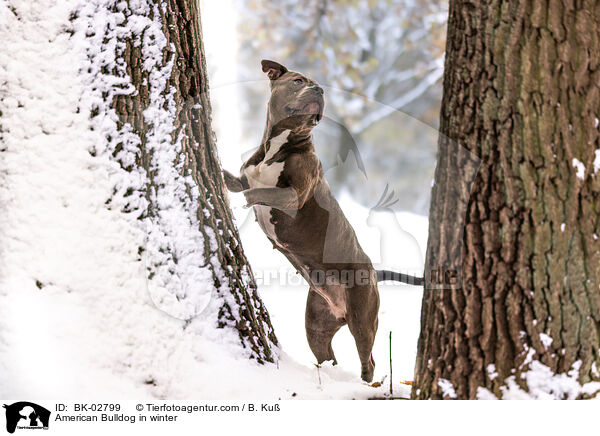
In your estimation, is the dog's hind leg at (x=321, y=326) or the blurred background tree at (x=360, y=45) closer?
the dog's hind leg at (x=321, y=326)

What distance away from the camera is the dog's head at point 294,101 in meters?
2.86

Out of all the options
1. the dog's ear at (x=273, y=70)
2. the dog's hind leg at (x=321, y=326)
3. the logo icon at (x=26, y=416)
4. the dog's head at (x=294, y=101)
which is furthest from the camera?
the dog's hind leg at (x=321, y=326)

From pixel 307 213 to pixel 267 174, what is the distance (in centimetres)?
28

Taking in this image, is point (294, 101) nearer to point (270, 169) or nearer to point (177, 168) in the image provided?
point (270, 169)

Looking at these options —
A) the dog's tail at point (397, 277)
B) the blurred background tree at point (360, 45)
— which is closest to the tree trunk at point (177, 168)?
the dog's tail at point (397, 277)

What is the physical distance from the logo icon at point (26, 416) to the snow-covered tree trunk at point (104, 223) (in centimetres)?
6

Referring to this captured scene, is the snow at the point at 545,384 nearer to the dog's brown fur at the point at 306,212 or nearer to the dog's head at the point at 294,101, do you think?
the dog's brown fur at the point at 306,212

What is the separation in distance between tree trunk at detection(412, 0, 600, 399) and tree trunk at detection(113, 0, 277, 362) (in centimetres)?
103

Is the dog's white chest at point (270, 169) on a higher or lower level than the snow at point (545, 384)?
higher

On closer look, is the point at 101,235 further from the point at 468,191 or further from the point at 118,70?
the point at 468,191

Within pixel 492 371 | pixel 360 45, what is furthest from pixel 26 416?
pixel 360 45

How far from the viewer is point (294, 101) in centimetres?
290

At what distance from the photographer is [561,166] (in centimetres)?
202

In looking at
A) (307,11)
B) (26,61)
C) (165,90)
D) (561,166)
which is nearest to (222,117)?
(165,90)
